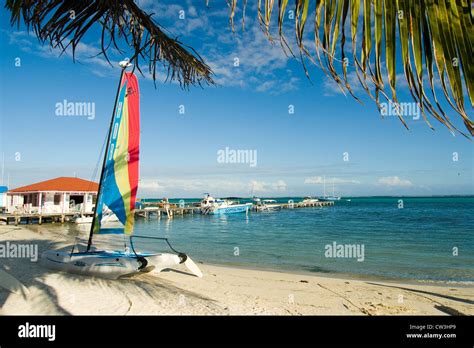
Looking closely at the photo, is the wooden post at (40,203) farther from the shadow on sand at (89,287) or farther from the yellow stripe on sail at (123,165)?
the yellow stripe on sail at (123,165)

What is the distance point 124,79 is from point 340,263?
38.7 feet

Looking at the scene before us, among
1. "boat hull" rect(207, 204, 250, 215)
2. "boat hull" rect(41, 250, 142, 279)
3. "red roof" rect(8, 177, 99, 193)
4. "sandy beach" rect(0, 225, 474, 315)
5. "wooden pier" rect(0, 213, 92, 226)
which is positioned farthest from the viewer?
"boat hull" rect(207, 204, 250, 215)

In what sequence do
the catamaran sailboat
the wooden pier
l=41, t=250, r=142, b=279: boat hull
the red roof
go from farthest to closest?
the red roof → the wooden pier → the catamaran sailboat → l=41, t=250, r=142, b=279: boat hull

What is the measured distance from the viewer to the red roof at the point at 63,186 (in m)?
31.9

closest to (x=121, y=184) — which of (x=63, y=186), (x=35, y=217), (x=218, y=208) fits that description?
(x=63, y=186)

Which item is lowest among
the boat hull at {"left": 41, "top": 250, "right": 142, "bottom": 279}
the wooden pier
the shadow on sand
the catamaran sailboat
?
the wooden pier

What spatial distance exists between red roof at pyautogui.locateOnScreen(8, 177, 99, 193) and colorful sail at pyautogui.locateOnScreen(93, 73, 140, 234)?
24.0 metres

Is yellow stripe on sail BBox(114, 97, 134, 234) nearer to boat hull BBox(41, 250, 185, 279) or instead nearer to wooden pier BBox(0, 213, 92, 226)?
boat hull BBox(41, 250, 185, 279)

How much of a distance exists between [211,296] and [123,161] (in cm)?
431

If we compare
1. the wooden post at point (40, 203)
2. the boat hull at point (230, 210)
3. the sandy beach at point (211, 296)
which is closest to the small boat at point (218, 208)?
the boat hull at point (230, 210)

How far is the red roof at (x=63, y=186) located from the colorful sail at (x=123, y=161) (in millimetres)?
24031

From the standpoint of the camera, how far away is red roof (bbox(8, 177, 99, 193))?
31.9m

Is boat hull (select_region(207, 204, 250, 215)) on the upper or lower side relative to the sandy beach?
lower

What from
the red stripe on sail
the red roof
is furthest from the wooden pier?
the red stripe on sail
